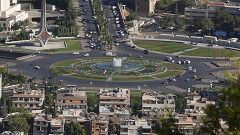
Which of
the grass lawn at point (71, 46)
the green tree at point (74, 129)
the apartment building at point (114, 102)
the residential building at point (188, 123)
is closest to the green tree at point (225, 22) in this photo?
the grass lawn at point (71, 46)

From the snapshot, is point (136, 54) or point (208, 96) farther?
point (136, 54)

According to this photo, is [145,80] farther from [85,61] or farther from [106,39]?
[106,39]

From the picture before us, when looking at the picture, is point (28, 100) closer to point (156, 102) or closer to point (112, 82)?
point (156, 102)

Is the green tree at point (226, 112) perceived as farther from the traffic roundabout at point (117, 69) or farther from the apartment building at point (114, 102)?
the traffic roundabout at point (117, 69)

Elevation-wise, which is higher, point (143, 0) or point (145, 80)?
point (143, 0)

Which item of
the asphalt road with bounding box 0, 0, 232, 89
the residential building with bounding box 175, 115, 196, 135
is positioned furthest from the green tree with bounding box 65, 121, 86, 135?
the asphalt road with bounding box 0, 0, 232, 89

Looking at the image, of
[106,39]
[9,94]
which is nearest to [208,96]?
[9,94]
